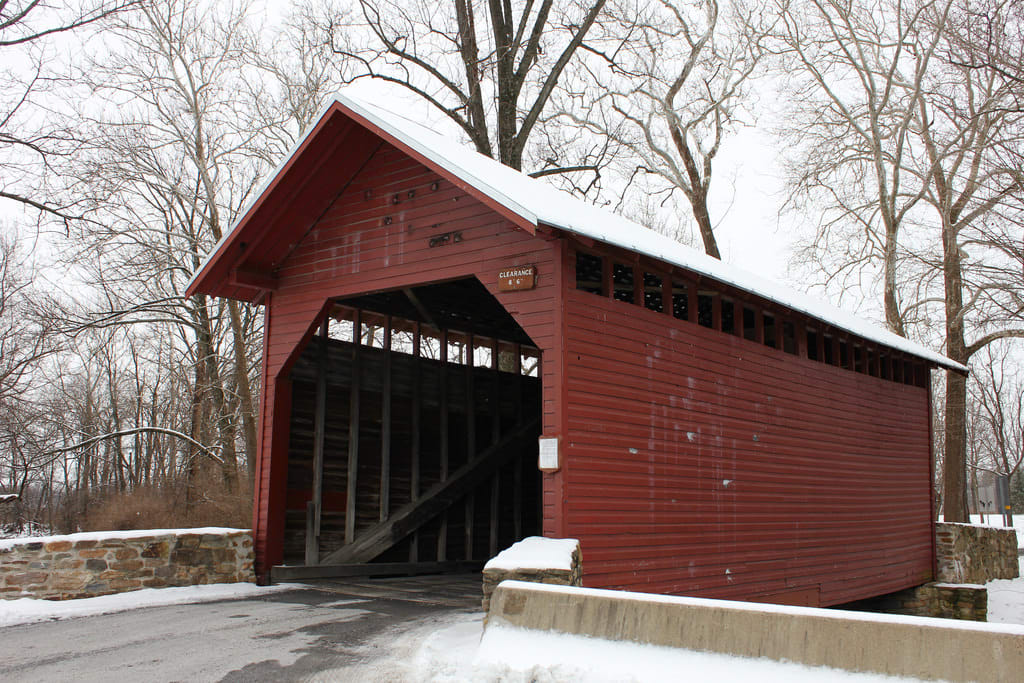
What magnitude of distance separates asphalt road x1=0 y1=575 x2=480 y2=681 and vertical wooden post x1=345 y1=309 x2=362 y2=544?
1.96 m

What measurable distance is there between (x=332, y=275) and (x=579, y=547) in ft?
16.4

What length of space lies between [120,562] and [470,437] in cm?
595

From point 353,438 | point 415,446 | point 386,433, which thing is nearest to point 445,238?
point 353,438

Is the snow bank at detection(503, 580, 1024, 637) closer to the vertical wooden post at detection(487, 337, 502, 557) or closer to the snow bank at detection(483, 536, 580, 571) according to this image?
the snow bank at detection(483, 536, 580, 571)

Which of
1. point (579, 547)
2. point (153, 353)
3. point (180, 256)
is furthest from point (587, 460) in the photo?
point (153, 353)

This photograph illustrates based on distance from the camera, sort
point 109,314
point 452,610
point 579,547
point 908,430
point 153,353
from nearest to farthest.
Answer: point 579,547, point 452,610, point 908,430, point 109,314, point 153,353

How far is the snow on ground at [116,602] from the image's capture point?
8547 millimetres

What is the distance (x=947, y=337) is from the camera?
2384 centimetres

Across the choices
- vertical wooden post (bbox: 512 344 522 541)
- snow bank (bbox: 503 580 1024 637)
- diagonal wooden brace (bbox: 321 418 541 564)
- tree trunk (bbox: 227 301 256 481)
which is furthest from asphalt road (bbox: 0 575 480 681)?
tree trunk (bbox: 227 301 256 481)

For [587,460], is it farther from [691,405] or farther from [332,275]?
[332,275]

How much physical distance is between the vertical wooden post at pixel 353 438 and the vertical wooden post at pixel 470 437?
2253 mm

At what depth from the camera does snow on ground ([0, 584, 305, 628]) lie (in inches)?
336

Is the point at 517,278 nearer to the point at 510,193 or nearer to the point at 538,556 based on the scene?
the point at 510,193

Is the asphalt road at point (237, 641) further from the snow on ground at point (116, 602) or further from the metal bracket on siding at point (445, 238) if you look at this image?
the metal bracket on siding at point (445, 238)
